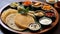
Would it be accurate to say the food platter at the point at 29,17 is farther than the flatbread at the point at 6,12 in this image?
No

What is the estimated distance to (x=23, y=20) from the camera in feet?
4.72

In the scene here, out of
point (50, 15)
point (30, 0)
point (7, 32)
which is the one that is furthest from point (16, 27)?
point (30, 0)

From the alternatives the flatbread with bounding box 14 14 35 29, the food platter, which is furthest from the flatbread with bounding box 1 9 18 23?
the flatbread with bounding box 14 14 35 29

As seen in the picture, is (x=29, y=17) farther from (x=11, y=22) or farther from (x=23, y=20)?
(x=11, y=22)

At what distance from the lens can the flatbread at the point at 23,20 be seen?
1389mm

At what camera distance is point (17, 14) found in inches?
59.6

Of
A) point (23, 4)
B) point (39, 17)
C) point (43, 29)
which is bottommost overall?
point (43, 29)

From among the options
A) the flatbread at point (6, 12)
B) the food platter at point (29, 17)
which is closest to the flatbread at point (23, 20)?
the food platter at point (29, 17)

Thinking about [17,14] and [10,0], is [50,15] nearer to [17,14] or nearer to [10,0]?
[17,14]

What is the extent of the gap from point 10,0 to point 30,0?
261 mm

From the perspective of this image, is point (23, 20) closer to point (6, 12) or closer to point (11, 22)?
point (11, 22)

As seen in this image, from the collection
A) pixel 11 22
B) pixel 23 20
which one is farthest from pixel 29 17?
pixel 11 22

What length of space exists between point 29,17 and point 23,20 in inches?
3.1

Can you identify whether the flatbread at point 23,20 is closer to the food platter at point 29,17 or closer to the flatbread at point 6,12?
the food platter at point 29,17
